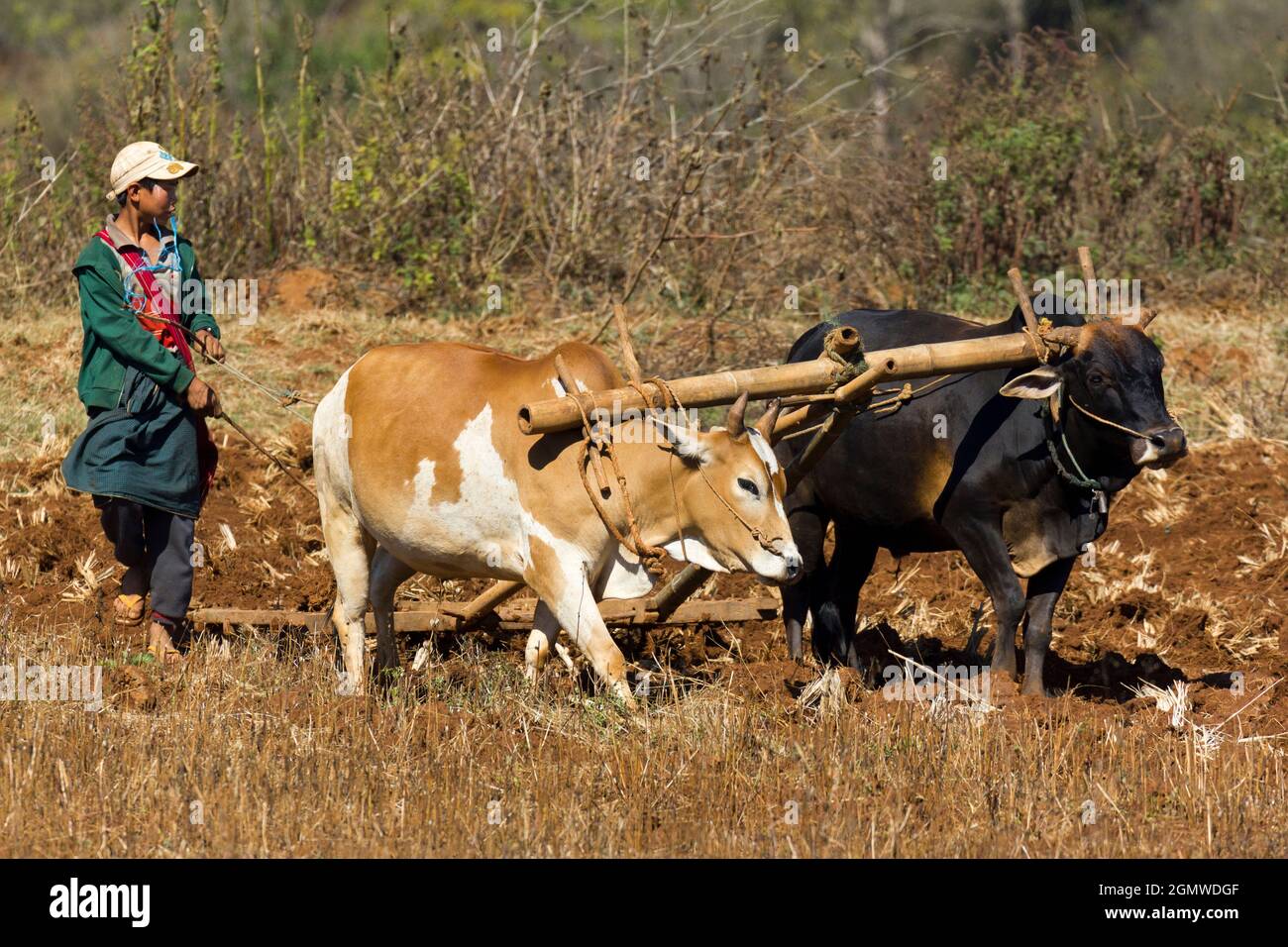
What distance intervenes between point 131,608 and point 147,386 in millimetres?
982

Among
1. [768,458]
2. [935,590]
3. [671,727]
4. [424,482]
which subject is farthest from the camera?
[935,590]

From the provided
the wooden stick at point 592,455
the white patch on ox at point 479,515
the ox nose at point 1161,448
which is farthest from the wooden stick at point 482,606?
the ox nose at point 1161,448

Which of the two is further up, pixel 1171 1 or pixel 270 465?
pixel 1171 1

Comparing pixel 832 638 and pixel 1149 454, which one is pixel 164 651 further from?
pixel 1149 454

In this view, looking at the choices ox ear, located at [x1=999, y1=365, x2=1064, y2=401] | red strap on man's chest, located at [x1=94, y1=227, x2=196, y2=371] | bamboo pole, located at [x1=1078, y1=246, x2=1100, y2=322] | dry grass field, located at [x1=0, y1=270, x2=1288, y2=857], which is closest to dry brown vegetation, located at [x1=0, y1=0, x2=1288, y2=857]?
dry grass field, located at [x1=0, y1=270, x2=1288, y2=857]

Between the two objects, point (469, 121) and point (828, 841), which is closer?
point (828, 841)

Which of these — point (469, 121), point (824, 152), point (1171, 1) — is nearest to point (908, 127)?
point (824, 152)

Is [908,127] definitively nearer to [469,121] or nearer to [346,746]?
[469,121]

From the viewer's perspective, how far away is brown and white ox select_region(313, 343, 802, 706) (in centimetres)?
617

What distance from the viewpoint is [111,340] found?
694 cm

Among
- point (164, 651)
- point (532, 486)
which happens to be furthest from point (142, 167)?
point (532, 486)

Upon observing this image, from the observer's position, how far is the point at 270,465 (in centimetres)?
1033
